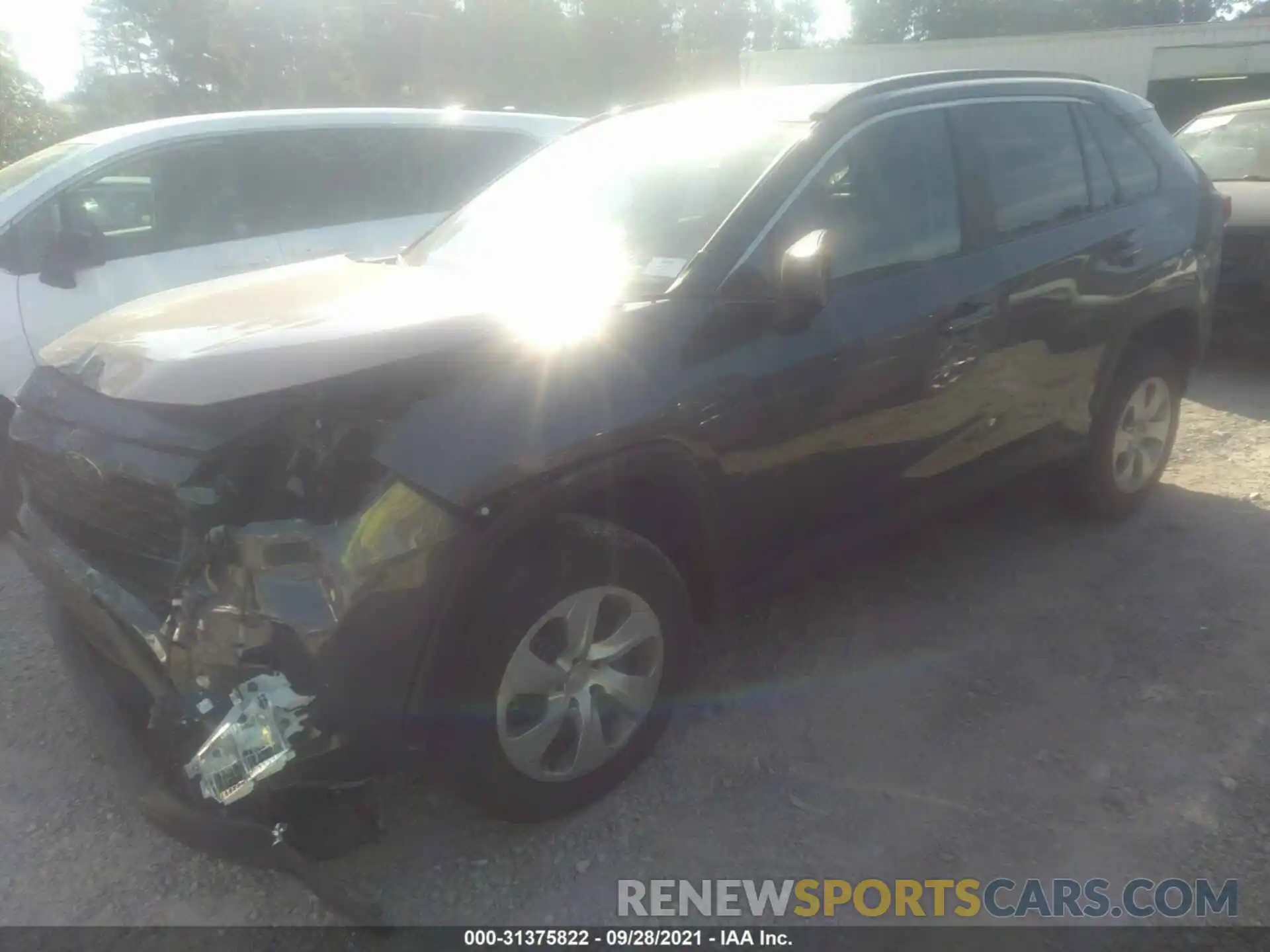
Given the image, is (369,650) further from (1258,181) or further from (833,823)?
(1258,181)

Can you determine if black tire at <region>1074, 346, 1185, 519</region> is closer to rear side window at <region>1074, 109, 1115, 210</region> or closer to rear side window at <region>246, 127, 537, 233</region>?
rear side window at <region>1074, 109, 1115, 210</region>

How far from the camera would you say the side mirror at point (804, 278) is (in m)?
2.85

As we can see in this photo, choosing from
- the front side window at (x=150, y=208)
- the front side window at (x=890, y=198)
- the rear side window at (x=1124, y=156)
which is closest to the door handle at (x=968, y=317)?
the front side window at (x=890, y=198)

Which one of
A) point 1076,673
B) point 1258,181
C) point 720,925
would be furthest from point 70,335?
point 1258,181

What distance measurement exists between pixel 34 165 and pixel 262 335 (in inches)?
157

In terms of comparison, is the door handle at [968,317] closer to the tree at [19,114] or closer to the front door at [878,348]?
the front door at [878,348]

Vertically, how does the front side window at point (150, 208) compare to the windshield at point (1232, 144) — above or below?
above

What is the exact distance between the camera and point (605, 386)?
2.63 metres

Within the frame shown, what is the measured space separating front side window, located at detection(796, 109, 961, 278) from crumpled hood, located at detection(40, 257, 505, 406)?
1125 millimetres

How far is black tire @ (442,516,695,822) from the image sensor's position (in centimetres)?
242

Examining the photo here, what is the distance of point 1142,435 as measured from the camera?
474cm

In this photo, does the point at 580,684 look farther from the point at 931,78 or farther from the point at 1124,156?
the point at 1124,156

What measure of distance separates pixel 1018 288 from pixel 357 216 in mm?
4130

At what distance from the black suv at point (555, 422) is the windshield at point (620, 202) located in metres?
0.02
